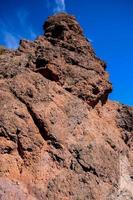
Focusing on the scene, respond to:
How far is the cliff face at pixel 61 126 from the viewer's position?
1543 cm

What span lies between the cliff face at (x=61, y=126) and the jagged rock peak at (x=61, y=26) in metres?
0.17

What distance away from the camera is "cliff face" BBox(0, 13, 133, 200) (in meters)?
15.4

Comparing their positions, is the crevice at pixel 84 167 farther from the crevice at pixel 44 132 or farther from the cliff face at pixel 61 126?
the crevice at pixel 44 132

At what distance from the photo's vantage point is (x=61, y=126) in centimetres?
1741

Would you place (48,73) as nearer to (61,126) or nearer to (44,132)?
(61,126)

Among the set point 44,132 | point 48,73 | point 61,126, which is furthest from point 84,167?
point 48,73

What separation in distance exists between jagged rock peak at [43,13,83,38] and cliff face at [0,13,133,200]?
168 millimetres

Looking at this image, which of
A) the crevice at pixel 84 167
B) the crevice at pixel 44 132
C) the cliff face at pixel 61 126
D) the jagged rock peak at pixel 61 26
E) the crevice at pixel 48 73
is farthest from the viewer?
the jagged rock peak at pixel 61 26

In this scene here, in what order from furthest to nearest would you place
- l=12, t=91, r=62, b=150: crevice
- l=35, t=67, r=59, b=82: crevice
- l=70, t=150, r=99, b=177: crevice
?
l=35, t=67, r=59, b=82: crevice → l=70, t=150, r=99, b=177: crevice → l=12, t=91, r=62, b=150: crevice

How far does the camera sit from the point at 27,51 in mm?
21844

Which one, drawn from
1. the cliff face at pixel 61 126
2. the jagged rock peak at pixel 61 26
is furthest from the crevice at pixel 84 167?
the jagged rock peak at pixel 61 26

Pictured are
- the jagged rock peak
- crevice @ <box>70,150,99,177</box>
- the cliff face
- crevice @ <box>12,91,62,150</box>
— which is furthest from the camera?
the jagged rock peak

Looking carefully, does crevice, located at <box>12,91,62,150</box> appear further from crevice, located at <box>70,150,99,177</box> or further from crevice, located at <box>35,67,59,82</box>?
crevice, located at <box>35,67,59,82</box>

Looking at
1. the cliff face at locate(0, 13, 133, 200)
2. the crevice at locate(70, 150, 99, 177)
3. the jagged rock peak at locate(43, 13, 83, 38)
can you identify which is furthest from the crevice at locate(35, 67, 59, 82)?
the crevice at locate(70, 150, 99, 177)
